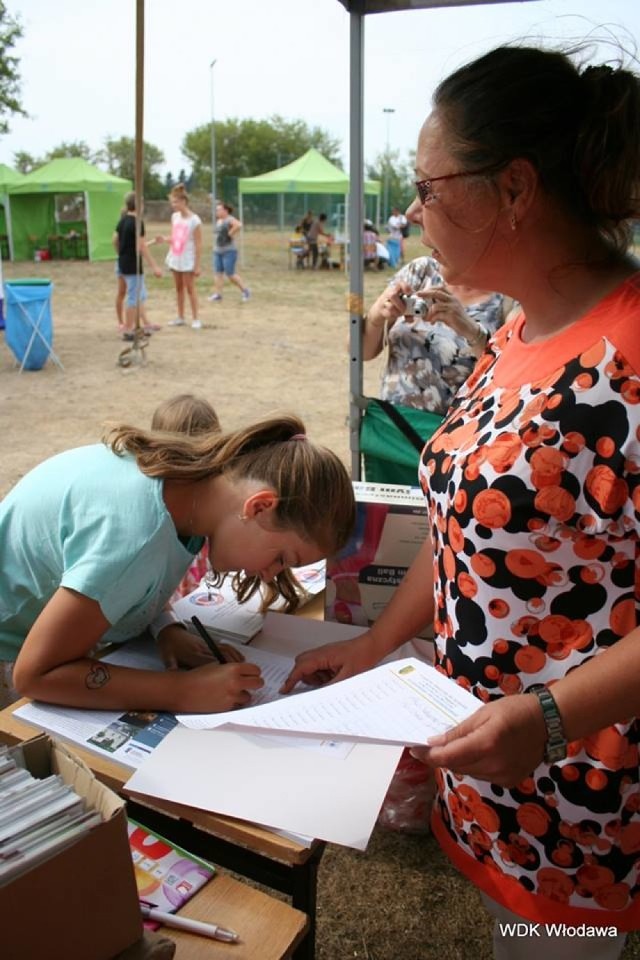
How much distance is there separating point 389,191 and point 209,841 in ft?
86.8

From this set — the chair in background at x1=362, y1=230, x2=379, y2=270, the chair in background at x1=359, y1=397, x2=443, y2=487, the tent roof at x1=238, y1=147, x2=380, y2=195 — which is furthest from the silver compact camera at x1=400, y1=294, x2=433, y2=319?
the tent roof at x1=238, y1=147, x2=380, y2=195

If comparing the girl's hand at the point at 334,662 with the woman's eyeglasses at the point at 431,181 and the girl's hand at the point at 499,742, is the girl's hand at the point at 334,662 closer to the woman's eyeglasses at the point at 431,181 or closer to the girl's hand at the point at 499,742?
the girl's hand at the point at 499,742

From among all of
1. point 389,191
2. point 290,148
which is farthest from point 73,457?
point 290,148

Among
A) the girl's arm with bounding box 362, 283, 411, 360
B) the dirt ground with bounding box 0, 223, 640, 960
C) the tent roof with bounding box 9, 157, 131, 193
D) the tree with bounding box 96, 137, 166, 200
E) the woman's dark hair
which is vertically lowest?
the dirt ground with bounding box 0, 223, 640, 960

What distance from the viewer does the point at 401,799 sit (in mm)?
1966

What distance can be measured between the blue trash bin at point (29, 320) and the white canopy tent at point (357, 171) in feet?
20.0

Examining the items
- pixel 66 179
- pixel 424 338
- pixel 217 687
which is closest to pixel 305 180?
pixel 66 179

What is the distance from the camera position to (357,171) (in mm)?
2459

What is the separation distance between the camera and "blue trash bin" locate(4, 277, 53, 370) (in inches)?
306

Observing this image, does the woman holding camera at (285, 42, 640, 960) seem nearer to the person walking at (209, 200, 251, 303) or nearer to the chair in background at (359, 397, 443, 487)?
the chair in background at (359, 397, 443, 487)

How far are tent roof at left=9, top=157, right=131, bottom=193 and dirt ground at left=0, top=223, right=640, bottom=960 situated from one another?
2.51m

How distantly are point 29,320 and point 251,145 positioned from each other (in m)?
48.6

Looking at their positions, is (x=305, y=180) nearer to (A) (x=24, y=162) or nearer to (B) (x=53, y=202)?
(B) (x=53, y=202)

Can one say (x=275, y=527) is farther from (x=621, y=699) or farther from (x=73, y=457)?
(x=621, y=699)
